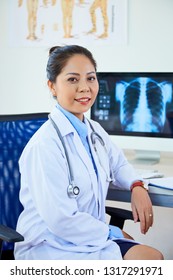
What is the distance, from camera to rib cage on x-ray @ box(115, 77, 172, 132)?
2.08 m

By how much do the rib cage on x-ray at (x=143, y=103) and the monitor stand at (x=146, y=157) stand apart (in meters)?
0.12

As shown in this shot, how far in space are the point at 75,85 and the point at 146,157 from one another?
85 cm

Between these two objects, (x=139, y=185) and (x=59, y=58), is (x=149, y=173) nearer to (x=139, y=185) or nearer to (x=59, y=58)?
(x=139, y=185)

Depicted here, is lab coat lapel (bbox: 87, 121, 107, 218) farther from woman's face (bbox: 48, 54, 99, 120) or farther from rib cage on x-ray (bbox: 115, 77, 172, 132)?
rib cage on x-ray (bbox: 115, 77, 172, 132)

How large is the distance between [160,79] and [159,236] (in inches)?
33.9

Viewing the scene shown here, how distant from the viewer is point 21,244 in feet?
4.70

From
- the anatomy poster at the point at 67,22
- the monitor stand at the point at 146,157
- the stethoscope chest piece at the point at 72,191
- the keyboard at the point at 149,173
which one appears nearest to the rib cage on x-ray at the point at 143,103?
the monitor stand at the point at 146,157

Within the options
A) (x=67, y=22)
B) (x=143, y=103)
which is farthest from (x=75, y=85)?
(x=67, y=22)

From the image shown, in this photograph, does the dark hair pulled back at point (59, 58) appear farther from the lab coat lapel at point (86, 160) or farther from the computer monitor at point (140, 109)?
the computer monitor at point (140, 109)

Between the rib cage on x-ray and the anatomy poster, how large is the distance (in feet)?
1.53

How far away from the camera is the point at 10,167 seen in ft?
5.10

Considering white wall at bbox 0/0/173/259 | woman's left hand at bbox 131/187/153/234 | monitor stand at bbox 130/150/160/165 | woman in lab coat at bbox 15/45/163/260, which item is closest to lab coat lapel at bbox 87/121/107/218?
woman in lab coat at bbox 15/45/163/260

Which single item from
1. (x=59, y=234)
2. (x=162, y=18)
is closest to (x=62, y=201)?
(x=59, y=234)

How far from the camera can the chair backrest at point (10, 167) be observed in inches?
60.4
